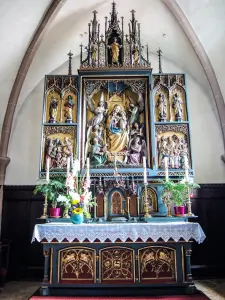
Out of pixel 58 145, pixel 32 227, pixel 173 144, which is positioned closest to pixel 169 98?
pixel 173 144

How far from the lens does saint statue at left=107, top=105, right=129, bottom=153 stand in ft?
23.6

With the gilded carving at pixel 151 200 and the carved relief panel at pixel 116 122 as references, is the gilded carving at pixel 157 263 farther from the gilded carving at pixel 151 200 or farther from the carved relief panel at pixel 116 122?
the carved relief panel at pixel 116 122

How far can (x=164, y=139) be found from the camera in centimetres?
702

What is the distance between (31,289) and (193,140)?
19.0 feet

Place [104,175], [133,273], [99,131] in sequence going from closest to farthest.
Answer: [133,273], [104,175], [99,131]

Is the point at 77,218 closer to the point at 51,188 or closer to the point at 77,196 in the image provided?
the point at 77,196

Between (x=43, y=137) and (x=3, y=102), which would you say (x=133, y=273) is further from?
(x=3, y=102)

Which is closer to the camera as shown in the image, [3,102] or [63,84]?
[63,84]

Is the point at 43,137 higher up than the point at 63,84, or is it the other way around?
the point at 63,84

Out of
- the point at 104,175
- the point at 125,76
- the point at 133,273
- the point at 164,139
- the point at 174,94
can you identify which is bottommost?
the point at 133,273

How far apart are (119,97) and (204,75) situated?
110 inches

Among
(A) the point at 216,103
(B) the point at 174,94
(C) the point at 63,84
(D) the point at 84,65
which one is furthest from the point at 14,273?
(A) the point at 216,103

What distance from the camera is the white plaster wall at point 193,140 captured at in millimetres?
8430

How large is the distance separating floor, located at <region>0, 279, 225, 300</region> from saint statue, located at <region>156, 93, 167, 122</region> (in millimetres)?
3862
